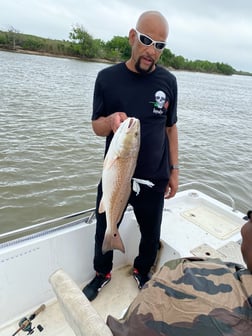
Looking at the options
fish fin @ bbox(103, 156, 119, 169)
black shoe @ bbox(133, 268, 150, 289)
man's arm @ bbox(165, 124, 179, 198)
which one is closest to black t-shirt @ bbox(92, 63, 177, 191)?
man's arm @ bbox(165, 124, 179, 198)

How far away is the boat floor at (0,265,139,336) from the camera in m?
2.43

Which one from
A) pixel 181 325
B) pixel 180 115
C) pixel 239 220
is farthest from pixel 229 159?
pixel 181 325

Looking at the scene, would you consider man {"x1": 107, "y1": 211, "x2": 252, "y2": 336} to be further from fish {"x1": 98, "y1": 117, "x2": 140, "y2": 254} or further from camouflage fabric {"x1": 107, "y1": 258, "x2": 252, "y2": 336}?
fish {"x1": 98, "y1": 117, "x2": 140, "y2": 254}

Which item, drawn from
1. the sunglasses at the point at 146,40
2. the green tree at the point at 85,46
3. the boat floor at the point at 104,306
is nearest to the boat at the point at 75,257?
the boat floor at the point at 104,306

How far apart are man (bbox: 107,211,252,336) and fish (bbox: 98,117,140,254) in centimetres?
93

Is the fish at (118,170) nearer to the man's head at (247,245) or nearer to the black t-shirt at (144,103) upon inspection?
the black t-shirt at (144,103)

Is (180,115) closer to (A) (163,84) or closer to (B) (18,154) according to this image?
(B) (18,154)

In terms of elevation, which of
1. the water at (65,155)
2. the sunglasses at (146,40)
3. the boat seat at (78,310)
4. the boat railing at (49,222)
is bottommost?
Answer: the water at (65,155)

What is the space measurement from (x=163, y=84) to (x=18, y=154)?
17.6 ft

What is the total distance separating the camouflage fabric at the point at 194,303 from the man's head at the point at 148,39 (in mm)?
1500

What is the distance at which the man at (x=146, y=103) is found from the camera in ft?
7.02

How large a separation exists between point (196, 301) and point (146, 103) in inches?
61.2

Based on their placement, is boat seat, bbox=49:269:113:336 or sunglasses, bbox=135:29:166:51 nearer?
boat seat, bbox=49:269:113:336

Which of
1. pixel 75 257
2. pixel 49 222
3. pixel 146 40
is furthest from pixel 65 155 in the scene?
pixel 146 40
